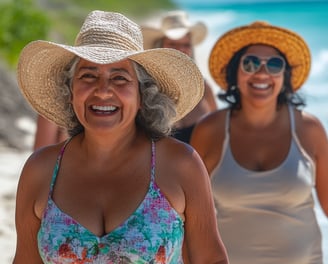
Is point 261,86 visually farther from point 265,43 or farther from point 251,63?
point 265,43

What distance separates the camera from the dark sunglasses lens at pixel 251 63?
4133 millimetres

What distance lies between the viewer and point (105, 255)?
8.81 feet

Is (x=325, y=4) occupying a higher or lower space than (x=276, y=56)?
higher

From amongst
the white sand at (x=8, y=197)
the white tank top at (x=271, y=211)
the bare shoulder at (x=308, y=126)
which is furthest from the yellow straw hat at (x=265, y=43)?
the white sand at (x=8, y=197)

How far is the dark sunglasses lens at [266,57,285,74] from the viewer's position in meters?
4.13

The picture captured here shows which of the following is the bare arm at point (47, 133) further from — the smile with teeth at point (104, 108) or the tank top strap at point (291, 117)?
the smile with teeth at point (104, 108)

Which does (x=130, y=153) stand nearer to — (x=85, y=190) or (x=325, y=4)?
(x=85, y=190)

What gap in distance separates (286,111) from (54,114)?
4.51ft

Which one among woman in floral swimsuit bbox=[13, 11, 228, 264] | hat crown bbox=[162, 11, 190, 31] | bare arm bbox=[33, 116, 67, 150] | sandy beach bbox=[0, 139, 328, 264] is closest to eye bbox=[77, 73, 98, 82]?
woman in floral swimsuit bbox=[13, 11, 228, 264]

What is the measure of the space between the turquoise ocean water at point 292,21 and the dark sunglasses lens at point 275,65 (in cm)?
235

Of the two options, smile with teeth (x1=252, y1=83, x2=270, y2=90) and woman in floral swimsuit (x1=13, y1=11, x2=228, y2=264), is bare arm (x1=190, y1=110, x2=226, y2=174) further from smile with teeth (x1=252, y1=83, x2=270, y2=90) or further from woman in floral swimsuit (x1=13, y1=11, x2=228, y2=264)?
woman in floral swimsuit (x1=13, y1=11, x2=228, y2=264)

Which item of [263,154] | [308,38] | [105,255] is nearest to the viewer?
[105,255]

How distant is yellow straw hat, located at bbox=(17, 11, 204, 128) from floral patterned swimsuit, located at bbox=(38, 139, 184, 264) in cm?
44

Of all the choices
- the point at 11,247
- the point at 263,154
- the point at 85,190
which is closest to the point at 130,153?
the point at 85,190
